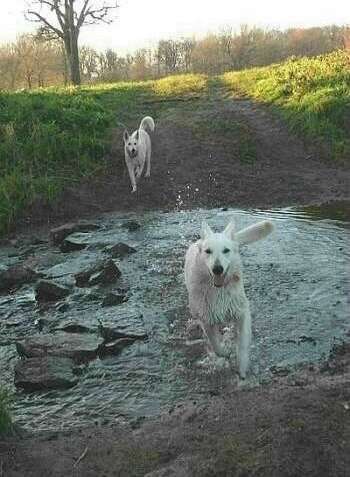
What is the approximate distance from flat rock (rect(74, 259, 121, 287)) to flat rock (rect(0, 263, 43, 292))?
27.0 inches

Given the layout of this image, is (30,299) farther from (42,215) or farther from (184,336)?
(42,215)

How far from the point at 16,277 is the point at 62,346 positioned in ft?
8.21

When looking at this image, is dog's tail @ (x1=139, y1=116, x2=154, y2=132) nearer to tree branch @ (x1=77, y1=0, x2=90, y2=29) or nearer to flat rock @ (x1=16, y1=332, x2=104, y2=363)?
flat rock @ (x1=16, y1=332, x2=104, y2=363)

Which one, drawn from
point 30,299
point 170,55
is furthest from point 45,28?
point 30,299

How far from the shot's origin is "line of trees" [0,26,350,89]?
39219 millimetres

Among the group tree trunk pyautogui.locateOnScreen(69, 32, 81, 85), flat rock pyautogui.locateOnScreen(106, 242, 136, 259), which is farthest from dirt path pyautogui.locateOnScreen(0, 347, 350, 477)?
tree trunk pyautogui.locateOnScreen(69, 32, 81, 85)

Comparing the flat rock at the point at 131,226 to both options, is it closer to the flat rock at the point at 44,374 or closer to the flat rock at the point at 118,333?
the flat rock at the point at 118,333

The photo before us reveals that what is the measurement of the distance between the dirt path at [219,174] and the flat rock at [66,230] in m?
1.15

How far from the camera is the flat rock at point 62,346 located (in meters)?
5.41

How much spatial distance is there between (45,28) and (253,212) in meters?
28.0

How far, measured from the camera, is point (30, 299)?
7.14 meters

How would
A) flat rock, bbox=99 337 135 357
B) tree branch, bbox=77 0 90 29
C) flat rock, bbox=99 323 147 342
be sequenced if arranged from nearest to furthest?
1. flat rock, bbox=99 337 135 357
2. flat rock, bbox=99 323 147 342
3. tree branch, bbox=77 0 90 29

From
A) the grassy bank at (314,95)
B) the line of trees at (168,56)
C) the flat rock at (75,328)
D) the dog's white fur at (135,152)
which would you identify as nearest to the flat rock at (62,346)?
the flat rock at (75,328)

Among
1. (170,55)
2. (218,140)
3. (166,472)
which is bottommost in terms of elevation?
(166,472)
